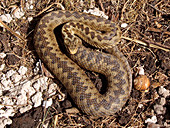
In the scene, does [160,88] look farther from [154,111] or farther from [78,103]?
[78,103]

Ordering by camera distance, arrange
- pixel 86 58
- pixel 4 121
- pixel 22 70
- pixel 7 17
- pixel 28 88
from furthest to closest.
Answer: pixel 7 17
pixel 22 70
pixel 28 88
pixel 86 58
pixel 4 121

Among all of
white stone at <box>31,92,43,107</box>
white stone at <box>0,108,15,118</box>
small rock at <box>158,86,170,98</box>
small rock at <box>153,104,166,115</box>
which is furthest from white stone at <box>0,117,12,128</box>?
small rock at <box>158,86,170,98</box>

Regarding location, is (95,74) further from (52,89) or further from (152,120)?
(152,120)

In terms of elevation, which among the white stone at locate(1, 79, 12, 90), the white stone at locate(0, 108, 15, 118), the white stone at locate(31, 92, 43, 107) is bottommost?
the white stone at locate(0, 108, 15, 118)

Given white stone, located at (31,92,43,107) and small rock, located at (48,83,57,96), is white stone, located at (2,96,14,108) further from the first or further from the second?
small rock, located at (48,83,57,96)

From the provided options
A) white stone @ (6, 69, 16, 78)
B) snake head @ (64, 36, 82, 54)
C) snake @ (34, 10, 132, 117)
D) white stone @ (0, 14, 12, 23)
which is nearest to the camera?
snake @ (34, 10, 132, 117)

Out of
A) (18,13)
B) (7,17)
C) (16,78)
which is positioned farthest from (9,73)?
(18,13)
